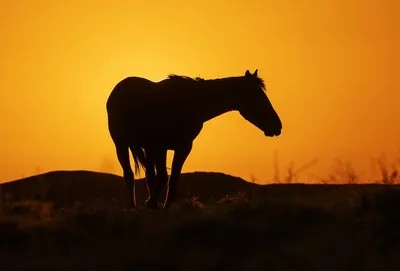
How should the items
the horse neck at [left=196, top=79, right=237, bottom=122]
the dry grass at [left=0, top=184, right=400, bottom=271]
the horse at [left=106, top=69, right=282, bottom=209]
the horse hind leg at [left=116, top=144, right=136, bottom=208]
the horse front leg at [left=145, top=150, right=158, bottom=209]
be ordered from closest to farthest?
the dry grass at [left=0, top=184, right=400, bottom=271]
the horse front leg at [left=145, top=150, right=158, bottom=209]
the horse at [left=106, top=69, right=282, bottom=209]
the horse neck at [left=196, top=79, right=237, bottom=122]
the horse hind leg at [left=116, top=144, right=136, bottom=208]

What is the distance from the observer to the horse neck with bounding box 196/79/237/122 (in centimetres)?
1330

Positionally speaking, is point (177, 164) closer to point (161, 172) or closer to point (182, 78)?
point (161, 172)

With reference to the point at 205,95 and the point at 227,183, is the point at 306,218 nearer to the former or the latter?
the point at 205,95

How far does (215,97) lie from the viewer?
43.8 feet

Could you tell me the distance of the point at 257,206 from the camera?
30.5ft

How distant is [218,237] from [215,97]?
5676mm

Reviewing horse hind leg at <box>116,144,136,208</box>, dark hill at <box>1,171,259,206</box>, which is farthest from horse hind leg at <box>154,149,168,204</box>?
dark hill at <box>1,171,259,206</box>

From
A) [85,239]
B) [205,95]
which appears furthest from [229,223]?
[205,95]

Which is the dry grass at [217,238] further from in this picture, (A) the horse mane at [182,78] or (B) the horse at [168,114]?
(A) the horse mane at [182,78]

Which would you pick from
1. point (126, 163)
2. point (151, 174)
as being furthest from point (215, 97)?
point (126, 163)

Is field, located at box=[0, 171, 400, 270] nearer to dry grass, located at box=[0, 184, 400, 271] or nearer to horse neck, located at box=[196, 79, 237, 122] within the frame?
dry grass, located at box=[0, 184, 400, 271]

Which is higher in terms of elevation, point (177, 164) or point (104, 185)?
point (104, 185)

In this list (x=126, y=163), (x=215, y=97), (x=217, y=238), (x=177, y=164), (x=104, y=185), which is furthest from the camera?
(x=104, y=185)

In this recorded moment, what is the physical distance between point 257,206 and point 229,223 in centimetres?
100
